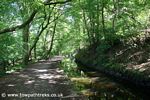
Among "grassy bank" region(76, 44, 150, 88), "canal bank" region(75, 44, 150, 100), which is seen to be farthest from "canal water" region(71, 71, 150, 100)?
"grassy bank" region(76, 44, 150, 88)

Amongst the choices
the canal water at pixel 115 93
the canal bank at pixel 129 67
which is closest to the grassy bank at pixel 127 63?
the canal bank at pixel 129 67

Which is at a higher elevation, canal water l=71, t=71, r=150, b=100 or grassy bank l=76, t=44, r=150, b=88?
grassy bank l=76, t=44, r=150, b=88

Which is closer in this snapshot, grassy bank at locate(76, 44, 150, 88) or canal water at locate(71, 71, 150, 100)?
canal water at locate(71, 71, 150, 100)

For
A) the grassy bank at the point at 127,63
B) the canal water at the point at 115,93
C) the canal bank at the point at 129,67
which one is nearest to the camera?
the canal water at the point at 115,93

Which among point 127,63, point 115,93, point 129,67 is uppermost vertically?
point 127,63

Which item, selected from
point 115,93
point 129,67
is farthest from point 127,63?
point 115,93

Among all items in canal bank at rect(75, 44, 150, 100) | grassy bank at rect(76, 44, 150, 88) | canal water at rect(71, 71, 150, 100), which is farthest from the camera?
grassy bank at rect(76, 44, 150, 88)

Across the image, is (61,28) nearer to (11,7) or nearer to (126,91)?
(11,7)

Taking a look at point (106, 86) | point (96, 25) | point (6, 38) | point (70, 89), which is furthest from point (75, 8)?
point (70, 89)

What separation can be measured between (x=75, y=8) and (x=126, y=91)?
21624mm

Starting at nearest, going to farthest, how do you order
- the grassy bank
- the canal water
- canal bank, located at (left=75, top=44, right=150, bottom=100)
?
the canal water → canal bank, located at (left=75, top=44, right=150, bottom=100) → the grassy bank

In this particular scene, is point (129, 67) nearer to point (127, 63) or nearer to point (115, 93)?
point (127, 63)

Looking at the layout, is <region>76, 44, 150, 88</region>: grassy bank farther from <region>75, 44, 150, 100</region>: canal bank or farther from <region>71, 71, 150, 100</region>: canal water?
<region>71, 71, 150, 100</region>: canal water

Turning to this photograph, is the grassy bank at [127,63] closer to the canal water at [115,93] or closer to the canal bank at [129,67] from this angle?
the canal bank at [129,67]
